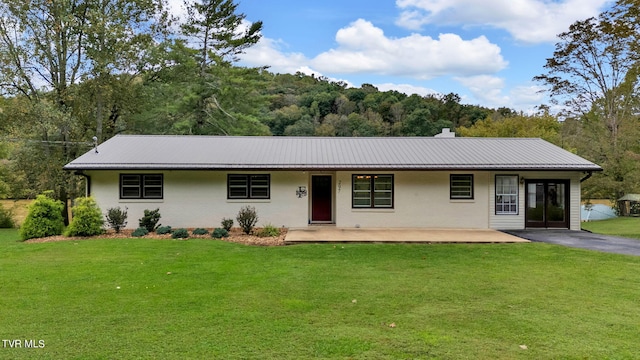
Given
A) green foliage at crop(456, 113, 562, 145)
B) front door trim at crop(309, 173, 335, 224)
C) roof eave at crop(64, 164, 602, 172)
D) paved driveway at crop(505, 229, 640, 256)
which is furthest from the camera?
green foliage at crop(456, 113, 562, 145)

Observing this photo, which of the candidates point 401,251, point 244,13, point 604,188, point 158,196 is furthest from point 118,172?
point 604,188

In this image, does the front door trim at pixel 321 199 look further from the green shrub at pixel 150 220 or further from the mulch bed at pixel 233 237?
the green shrub at pixel 150 220

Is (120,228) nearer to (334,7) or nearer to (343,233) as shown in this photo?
(343,233)

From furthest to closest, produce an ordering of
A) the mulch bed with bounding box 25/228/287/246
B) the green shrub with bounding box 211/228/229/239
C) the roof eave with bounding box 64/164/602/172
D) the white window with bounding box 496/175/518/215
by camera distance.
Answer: the white window with bounding box 496/175/518/215, the roof eave with bounding box 64/164/602/172, the green shrub with bounding box 211/228/229/239, the mulch bed with bounding box 25/228/287/246

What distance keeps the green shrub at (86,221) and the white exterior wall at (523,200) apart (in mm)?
13029

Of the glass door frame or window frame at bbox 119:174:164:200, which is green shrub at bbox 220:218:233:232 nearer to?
window frame at bbox 119:174:164:200

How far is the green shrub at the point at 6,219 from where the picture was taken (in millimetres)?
18266

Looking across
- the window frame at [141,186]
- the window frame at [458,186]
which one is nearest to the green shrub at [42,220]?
the window frame at [141,186]

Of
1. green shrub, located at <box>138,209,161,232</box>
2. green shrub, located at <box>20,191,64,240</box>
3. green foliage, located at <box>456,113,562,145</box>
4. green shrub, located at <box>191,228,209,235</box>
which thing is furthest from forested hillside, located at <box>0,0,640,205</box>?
green shrub, located at <box>191,228,209,235</box>

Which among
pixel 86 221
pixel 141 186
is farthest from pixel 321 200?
pixel 86 221

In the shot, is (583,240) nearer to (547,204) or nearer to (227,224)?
(547,204)

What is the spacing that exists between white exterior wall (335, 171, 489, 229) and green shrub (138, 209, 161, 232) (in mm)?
Answer: 6065

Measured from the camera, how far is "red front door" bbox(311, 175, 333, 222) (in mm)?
14164

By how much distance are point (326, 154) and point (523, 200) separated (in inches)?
281
